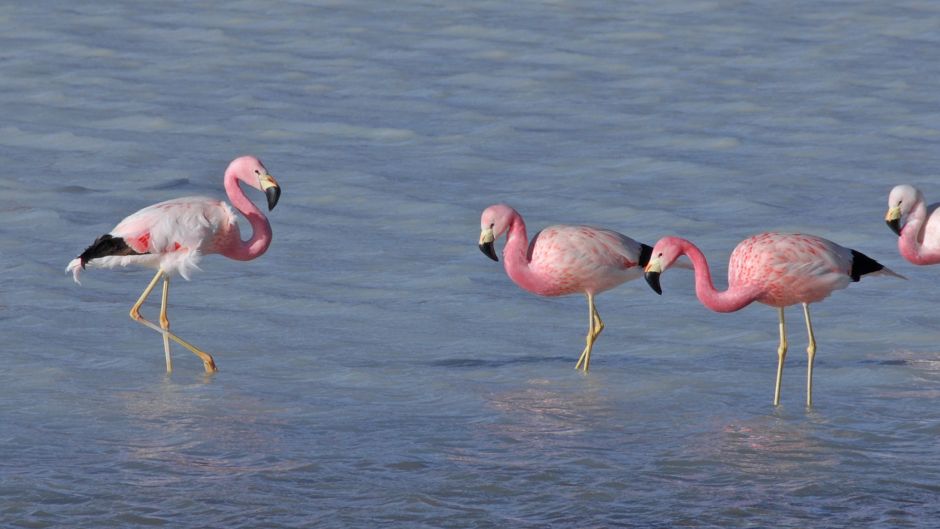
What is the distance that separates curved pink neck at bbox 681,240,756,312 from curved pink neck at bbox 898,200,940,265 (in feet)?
6.17

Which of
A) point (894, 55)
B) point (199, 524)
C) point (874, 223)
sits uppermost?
point (894, 55)

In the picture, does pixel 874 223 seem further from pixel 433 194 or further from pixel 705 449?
pixel 705 449

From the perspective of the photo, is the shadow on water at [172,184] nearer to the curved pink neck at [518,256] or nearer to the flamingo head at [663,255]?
the curved pink neck at [518,256]

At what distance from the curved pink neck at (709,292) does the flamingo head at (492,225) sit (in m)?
1.04

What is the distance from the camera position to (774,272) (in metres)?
7.61

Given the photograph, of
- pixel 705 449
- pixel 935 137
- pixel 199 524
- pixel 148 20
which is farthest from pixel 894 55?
pixel 199 524

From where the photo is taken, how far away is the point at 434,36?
51.7 feet

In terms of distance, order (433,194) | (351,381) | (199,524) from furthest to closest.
Result: (433,194) < (351,381) < (199,524)

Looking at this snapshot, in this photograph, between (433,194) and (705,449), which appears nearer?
(705,449)

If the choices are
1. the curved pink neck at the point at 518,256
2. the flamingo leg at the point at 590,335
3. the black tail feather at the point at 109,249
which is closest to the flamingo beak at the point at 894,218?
the flamingo leg at the point at 590,335

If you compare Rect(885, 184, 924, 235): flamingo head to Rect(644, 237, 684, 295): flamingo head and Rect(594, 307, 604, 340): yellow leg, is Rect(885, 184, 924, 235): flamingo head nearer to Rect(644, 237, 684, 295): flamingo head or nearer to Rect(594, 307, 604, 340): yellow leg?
Rect(594, 307, 604, 340): yellow leg

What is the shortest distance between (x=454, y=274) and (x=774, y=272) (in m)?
2.51

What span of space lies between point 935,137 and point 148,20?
7369 mm

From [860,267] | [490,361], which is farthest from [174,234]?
[860,267]
